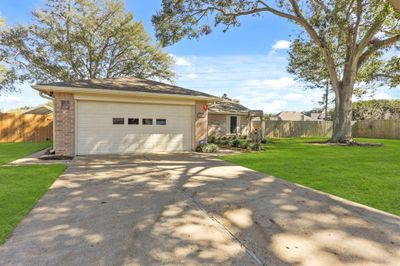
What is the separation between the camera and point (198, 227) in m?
3.40

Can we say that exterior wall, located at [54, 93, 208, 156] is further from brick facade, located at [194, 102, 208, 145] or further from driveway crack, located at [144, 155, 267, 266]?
driveway crack, located at [144, 155, 267, 266]

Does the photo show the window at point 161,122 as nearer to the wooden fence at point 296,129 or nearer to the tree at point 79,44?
the tree at point 79,44

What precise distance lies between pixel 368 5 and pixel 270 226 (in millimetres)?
15174

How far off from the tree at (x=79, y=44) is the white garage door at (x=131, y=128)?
13119 mm

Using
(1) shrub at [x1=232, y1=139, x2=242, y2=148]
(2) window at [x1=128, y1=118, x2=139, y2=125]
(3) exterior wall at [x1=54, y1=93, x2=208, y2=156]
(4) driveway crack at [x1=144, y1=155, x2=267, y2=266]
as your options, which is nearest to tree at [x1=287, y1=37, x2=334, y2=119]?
(1) shrub at [x1=232, y1=139, x2=242, y2=148]

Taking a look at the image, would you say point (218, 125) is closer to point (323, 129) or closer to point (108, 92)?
point (108, 92)

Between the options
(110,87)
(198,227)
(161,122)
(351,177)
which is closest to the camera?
(198,227)

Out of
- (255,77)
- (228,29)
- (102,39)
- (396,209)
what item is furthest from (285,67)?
(396,209)

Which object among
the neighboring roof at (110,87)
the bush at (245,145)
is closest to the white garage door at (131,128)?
the neighboring roof at (110,87)

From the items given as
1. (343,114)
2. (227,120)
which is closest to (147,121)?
(227,120)

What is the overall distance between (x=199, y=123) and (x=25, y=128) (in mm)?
12744

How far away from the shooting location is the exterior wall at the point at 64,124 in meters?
9.73

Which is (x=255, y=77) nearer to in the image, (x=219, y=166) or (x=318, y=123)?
(x=318, y=123)

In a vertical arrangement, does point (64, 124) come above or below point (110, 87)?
below
